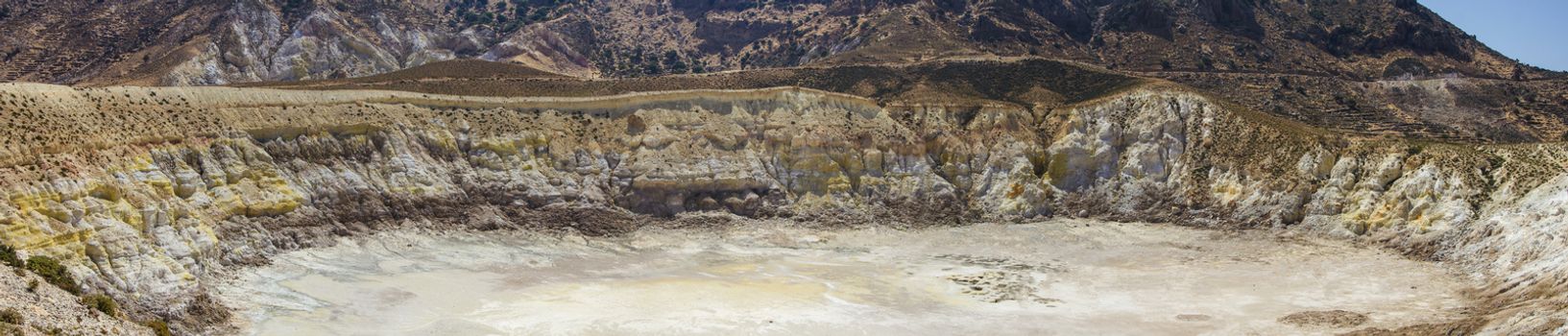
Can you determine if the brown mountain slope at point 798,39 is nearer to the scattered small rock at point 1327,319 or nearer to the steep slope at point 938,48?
the steep slope at point 938,48

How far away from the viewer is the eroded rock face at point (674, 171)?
3194 centimetres

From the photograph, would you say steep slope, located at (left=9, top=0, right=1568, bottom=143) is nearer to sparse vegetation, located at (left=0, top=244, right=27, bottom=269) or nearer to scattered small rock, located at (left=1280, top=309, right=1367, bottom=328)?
scattered small rock, located at (left=1280, top=309, right=1367, bottom=328)

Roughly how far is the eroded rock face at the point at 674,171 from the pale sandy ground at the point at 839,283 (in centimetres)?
198

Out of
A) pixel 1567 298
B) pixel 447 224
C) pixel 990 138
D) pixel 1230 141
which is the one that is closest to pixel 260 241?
pixel 447 224

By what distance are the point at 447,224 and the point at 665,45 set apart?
6503 centimetres

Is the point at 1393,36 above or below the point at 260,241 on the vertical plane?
above

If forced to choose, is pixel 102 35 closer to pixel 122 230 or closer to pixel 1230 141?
pixel 122 230

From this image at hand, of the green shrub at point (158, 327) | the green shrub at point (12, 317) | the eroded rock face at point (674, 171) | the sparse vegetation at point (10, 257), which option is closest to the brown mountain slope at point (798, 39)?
the eroded rock face at point (674, 171)

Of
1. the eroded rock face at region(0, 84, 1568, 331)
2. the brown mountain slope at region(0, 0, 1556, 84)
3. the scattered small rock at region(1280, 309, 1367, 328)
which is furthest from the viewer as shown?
the brown mountain slope at region(0, 0, 1556, 84)

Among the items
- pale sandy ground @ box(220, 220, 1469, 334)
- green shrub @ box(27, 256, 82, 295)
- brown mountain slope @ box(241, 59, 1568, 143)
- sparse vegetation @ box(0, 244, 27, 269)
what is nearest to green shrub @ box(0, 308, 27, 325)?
green shrub @ box(27, 256, 82, 295)

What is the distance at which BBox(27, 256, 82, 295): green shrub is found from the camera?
25.7m

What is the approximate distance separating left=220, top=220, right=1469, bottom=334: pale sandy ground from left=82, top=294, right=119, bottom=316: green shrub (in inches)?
145

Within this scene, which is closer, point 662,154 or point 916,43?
point 662,154

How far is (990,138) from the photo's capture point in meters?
57.0
